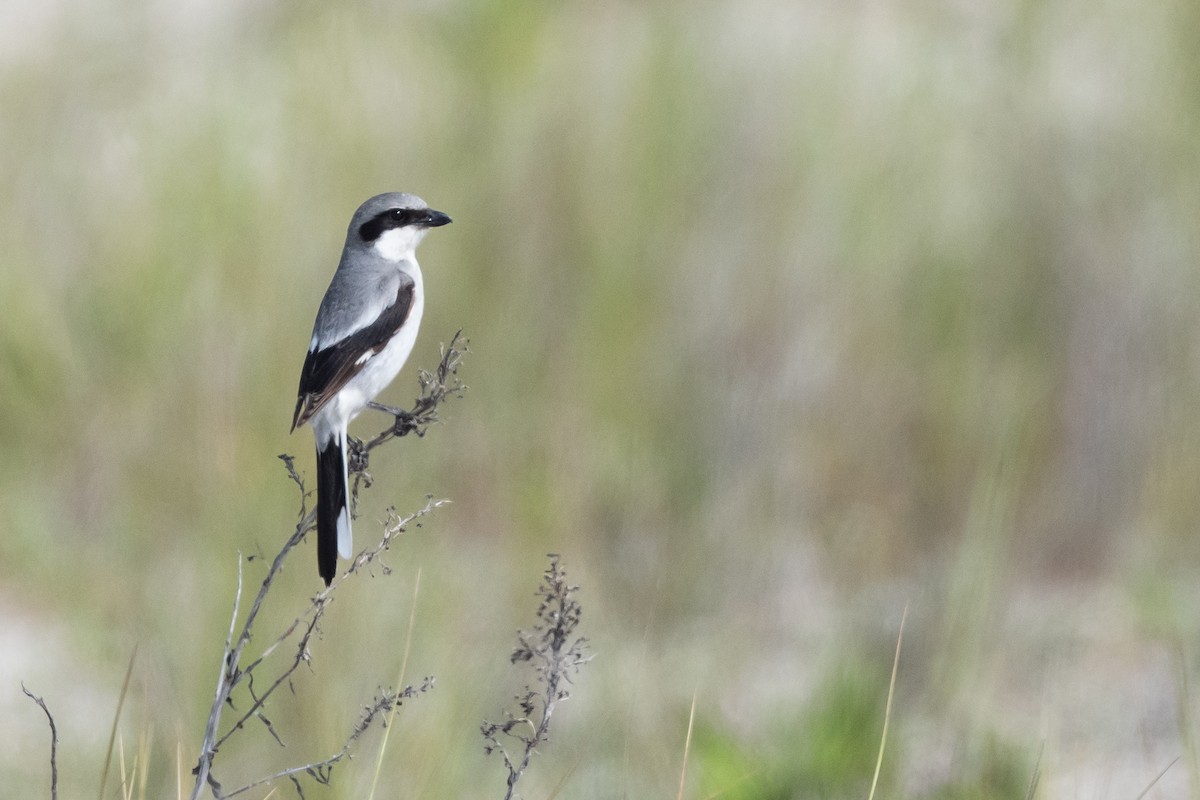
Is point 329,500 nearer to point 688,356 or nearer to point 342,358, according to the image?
point 342,358

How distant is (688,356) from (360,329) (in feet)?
7.44

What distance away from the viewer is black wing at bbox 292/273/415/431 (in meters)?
2.77

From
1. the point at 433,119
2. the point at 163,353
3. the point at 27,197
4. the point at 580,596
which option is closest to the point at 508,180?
the point at 433,119

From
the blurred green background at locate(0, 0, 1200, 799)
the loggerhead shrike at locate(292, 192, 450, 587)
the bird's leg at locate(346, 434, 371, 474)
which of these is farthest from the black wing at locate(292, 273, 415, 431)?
Answer: the blurred green background at locate(0, 0, 1200, 799)

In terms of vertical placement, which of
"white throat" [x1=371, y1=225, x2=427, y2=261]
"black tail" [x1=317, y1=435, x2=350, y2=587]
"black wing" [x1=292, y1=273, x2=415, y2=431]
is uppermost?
"white throat" [x1=371, y1=225, x2=427, y2=261]

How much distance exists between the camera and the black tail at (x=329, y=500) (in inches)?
92.0

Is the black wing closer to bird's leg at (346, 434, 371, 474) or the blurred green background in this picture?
bird's leg at (346, 434, 371, 474)

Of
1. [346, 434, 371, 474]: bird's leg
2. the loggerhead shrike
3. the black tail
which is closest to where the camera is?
the black tail

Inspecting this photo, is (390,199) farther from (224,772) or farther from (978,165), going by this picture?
(978,165)

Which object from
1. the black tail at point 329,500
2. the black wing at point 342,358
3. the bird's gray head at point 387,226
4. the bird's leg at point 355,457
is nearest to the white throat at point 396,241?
the bird's gray head at point 387,226

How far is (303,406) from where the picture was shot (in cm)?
275

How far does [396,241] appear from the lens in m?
3.29

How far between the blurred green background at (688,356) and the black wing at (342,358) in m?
0.74

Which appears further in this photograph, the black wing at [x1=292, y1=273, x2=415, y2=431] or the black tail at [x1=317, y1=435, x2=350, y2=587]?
the black wing at [x1=292, y1=273, x2=415, y2=431]
